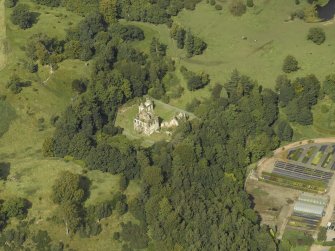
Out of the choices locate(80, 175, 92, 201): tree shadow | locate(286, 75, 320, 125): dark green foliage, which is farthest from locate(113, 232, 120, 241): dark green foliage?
locate(286, 75, 320, 125): dark green foliage

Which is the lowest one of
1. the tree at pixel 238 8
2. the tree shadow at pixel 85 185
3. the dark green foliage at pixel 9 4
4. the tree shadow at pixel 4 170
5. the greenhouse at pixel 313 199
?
the greenhouse at pixel 313 199

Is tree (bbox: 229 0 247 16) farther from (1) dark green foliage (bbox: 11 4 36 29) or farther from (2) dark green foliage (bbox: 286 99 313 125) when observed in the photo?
(1) dark green foliage (bbox: 11 4 36 29)

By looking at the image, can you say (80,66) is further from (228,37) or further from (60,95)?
(228,37)

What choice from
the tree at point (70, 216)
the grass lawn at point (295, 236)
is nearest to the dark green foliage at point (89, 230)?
the tree at point (70, 216)

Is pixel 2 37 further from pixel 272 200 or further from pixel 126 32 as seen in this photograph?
pixel 272 200

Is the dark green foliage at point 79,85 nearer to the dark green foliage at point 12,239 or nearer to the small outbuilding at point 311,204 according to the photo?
the dark green foliage at point 12,239
